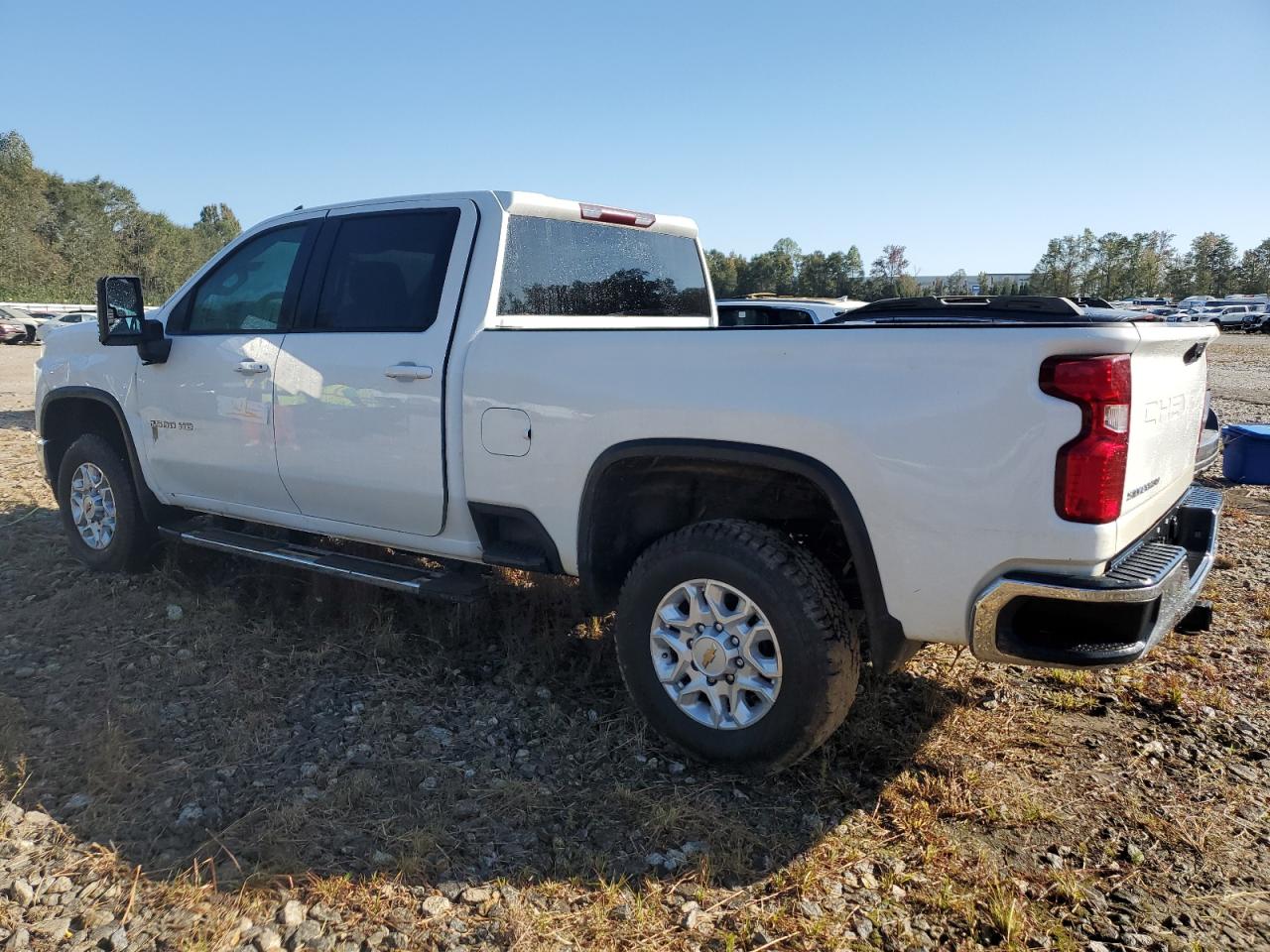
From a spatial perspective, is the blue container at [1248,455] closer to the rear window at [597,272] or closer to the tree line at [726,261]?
the rear window at [597,272]

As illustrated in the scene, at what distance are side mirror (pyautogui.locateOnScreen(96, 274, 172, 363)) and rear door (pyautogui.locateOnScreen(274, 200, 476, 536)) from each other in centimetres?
93

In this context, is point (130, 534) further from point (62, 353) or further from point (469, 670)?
point (469, 670)

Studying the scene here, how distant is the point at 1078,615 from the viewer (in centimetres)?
265

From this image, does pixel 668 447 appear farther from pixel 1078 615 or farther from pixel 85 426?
pixel 85 426

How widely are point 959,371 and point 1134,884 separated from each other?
157 centimetres

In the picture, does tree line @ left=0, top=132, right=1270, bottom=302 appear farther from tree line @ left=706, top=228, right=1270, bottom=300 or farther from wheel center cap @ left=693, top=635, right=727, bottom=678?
wheel center cap @ left=693, top=635, right=727, bottom=678

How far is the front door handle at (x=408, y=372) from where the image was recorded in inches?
150

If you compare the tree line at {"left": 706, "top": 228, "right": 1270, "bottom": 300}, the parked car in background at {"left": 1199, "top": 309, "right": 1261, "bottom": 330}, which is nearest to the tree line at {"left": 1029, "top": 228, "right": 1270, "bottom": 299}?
the tree line at {"left": 706, "top": 228, "right": 1270, "bottom": 300}

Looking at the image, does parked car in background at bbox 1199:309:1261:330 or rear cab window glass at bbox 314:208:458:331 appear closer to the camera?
rear cab window glass at bbox 314:208:458:331

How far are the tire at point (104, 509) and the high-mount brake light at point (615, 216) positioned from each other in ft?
9.86

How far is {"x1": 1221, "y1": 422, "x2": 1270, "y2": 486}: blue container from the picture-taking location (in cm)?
787

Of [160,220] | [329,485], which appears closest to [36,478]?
[329,485]

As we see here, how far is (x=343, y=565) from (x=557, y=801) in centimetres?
166

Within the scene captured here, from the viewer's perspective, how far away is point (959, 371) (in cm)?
263
